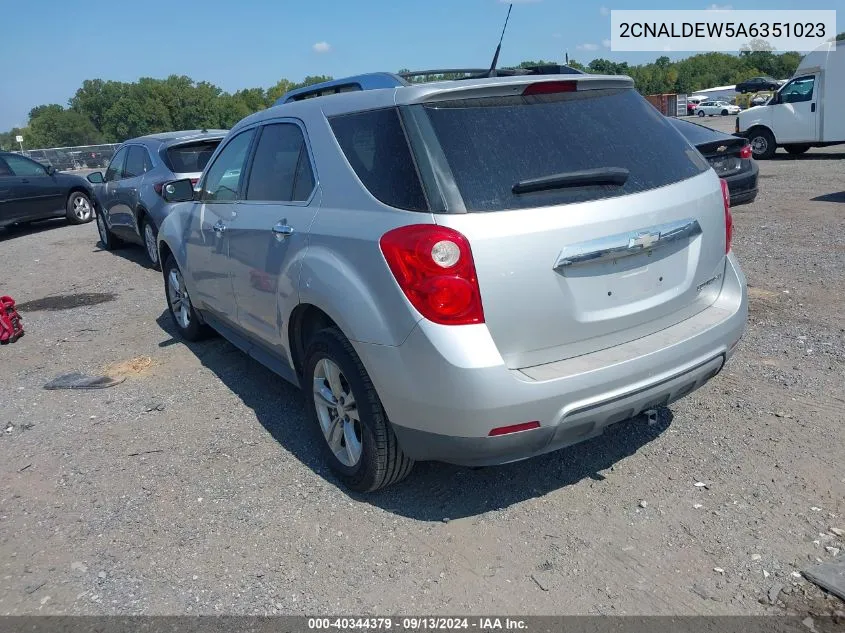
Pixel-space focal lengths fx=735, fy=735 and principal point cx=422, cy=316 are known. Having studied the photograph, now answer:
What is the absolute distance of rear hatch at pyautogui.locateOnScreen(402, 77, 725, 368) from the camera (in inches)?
114

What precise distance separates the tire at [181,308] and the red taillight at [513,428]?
3.63 m

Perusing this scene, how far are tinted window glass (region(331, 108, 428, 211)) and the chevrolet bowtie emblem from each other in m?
0.88

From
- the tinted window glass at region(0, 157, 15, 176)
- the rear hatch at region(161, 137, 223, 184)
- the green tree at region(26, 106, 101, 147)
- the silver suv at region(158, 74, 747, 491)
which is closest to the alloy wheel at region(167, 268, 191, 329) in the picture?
the silver suv at region(158, 74, 747, 491)

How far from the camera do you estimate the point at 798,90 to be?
17469mm

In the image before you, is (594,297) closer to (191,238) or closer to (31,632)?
(31,632)

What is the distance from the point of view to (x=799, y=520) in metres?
3.19

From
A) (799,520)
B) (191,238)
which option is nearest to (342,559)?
(799,520)

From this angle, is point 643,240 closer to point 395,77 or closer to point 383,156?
point 383,156

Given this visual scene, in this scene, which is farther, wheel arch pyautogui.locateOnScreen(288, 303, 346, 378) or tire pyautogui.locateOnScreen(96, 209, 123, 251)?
tire pyautogui.locateOnScreen(96, 209, 123, 251)

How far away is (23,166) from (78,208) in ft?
4.64

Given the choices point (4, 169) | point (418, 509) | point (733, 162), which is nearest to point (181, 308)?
point (418, 509)

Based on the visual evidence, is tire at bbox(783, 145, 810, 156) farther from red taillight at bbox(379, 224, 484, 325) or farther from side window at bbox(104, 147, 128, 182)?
red taillight at bbox(379, 224, 484, 325)

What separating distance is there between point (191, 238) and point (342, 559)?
3.04 metres

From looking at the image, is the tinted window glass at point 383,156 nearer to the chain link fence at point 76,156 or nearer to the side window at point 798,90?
the side window at point 798,90
